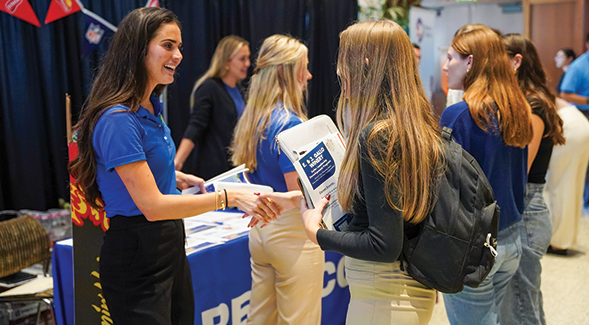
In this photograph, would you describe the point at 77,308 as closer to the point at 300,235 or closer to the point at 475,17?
the point at 300,235

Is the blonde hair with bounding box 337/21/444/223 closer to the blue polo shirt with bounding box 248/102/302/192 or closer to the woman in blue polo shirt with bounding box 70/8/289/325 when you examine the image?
the woman in blue polo shirt with bounding box 70/8/289/325

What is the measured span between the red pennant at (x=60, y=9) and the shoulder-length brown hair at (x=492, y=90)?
3030 mm

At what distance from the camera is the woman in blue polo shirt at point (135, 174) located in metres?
1.48

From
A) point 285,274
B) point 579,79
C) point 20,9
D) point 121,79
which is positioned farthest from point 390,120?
point 579,79

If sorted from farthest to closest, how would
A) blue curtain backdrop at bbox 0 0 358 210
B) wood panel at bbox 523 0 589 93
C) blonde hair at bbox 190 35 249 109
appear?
wood panel at bbox 523 0 589 93, blonde hair at bbox 190 35 249 109, blue curtain backdrop at bbox 0 0 358 210

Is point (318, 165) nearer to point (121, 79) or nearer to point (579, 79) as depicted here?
point (121, 79)

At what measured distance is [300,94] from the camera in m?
2.23

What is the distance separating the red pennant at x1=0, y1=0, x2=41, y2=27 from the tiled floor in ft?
11.4

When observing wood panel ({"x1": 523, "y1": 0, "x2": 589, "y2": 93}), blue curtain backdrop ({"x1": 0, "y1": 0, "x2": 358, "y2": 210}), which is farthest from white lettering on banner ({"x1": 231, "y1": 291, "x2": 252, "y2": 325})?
wood panel ({"x1": 523, "y1": 0, "x2": 589, "y2": 93})

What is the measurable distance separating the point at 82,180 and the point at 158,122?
0.29 m

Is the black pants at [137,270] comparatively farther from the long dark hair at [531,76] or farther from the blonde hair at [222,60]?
the blonde hair at [222,60]

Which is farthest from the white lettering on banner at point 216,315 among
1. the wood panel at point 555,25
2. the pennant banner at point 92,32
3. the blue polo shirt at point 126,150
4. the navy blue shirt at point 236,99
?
the wood panel at point 555,25

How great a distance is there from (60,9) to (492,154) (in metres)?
3.34

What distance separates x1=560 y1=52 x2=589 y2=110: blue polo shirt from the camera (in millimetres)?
5621
